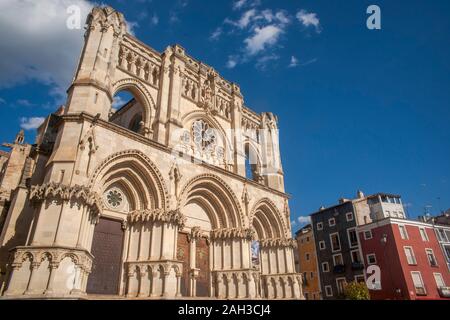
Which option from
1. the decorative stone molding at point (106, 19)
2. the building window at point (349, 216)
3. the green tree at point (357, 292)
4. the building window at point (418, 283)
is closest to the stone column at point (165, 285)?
the decorative stone molding at point (106, 19)

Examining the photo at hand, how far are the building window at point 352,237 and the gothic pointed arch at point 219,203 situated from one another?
21658 millimetres

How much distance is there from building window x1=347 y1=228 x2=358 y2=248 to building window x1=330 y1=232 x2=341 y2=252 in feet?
4.63

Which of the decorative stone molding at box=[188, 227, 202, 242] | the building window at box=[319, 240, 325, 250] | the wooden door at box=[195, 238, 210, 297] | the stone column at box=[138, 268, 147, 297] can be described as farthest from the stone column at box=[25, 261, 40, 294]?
the building window at box=[319, 240, 325, 250]

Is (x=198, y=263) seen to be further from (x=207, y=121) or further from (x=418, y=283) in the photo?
(x=418, y=283)

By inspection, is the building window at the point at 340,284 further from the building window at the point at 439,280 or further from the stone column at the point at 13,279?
the stone column at the point at 13,279

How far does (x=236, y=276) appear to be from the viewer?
16016 mm

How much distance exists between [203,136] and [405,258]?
23980 mm

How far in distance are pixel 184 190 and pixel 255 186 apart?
6167 millimetres

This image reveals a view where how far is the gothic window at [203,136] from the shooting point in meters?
19.3

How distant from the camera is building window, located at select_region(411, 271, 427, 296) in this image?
28.3 meters

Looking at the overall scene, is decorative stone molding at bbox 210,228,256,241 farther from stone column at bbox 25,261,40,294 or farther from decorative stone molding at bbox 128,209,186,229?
stone column at bbox 25,261,40,294
